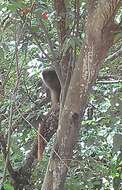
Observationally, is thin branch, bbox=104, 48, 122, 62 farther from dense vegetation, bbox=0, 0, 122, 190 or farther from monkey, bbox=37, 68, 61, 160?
monkey, bbox=37, 68, 61, 160

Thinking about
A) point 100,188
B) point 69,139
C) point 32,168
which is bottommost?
point 100,188

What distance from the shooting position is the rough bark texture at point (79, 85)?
4.24 feet

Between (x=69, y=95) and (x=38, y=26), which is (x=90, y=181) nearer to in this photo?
(x=69, y=95)

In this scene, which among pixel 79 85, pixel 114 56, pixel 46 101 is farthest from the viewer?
pixel 46 101

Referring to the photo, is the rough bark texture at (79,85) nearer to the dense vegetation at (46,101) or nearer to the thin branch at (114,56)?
the dense vegetation at (46,101)

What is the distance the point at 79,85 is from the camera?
1303 mm

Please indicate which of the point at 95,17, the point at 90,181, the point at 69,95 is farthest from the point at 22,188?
the point at 95,17

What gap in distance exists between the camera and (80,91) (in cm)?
130

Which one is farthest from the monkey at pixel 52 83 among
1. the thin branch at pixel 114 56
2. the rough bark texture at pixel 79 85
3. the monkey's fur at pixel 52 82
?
the rough bark texture at pixel 79 85

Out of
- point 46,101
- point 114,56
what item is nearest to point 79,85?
point 114,56

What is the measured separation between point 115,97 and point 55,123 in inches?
20.4

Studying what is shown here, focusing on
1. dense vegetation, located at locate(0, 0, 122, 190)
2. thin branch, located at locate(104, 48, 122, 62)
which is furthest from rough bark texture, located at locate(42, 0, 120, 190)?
thin branch, located at locate(104, 48, 122, 62)

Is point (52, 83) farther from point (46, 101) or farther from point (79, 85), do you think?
point (79, 85)

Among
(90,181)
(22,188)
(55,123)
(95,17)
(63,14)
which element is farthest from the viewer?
(55,123)
